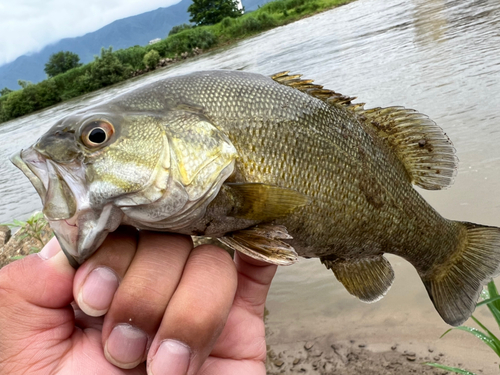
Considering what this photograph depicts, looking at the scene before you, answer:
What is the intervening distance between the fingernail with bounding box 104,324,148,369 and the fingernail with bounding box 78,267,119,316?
92 mm

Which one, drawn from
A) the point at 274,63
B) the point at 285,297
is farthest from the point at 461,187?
the point at 274,63

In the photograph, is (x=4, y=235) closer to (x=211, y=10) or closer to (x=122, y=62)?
(x=122, y=62)

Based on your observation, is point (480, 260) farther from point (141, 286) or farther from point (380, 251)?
point (141, 286)

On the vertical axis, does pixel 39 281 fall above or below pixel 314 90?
below

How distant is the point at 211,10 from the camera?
56281 millimetres

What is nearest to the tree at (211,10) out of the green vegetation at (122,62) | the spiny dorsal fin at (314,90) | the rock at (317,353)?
the green vegetation at (122,62)

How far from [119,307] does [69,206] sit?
1.21 feet

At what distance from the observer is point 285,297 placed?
12.4 feet

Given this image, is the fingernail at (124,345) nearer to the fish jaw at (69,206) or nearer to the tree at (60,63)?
the fish jaw at (69,206)

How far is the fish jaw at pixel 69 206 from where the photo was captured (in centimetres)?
115

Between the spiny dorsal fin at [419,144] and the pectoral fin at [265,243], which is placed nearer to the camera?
the pectoral fin at [265,243]

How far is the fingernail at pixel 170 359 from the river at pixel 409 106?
217cm

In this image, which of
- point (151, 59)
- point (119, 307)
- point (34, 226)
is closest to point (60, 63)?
point (151, 59)

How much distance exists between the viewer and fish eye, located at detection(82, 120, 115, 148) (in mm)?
1249
